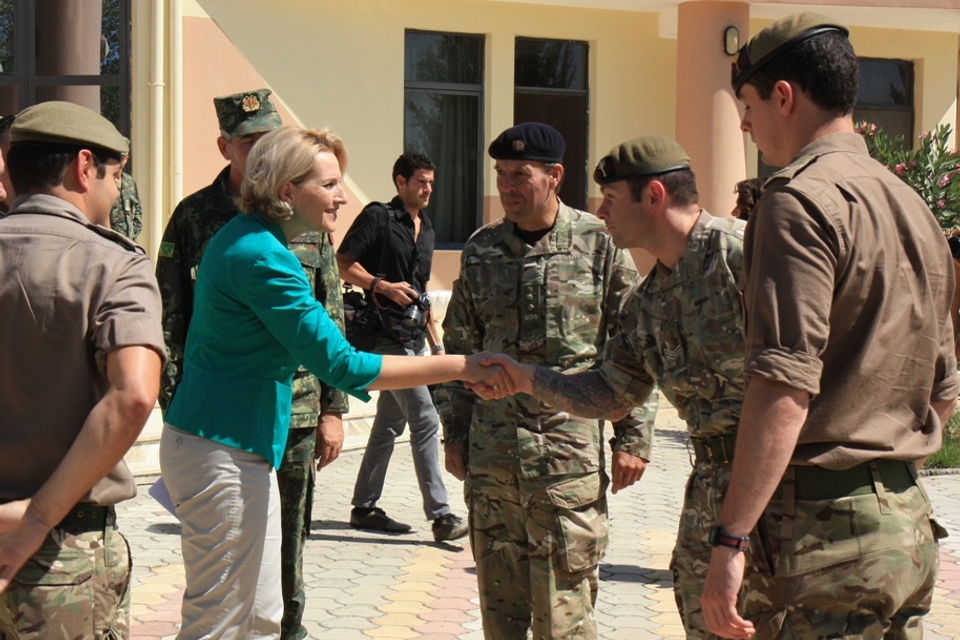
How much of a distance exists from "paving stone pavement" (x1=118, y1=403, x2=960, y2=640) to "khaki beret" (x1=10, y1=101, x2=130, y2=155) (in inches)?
115

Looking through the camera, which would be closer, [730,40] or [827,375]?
[827,375]

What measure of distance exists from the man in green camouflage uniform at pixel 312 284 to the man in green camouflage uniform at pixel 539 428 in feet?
1.86

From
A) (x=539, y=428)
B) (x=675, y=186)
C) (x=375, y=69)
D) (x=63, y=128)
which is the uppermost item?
(x=375, y=69)

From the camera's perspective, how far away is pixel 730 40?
1227 centimetres

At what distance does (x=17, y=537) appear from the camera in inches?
114

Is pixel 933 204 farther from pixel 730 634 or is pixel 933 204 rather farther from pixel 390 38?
pixel 730 634

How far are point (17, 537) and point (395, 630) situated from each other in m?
2.91

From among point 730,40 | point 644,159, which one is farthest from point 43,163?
point 730,40

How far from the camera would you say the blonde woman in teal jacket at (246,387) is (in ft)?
12.3

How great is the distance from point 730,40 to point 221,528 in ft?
31.7

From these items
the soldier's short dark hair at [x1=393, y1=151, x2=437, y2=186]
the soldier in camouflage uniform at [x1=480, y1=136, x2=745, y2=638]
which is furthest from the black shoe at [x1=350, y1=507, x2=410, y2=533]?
the soldier in camouflage uniform at [x1=480, y1=136, x2=745, y2=638]

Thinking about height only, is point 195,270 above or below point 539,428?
above

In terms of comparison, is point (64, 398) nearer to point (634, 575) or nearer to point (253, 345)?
point (253, 345)

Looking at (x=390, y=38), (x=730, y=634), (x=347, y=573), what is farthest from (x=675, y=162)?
(x=390, y=38)
